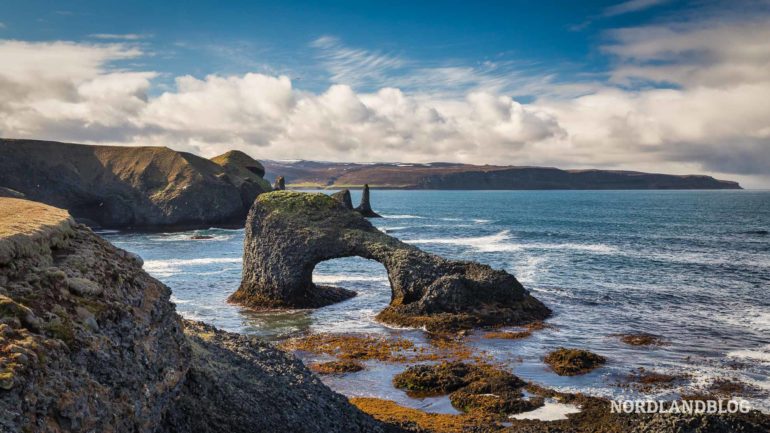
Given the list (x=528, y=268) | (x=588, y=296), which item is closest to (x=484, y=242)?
(x=528, y=268)

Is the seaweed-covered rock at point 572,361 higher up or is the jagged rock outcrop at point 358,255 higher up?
the jagged rock outcrop at point 358,255

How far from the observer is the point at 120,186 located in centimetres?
9056

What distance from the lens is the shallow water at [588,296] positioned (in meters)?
22.6

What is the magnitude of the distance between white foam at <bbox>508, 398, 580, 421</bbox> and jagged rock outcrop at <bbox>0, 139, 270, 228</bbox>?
261 ft

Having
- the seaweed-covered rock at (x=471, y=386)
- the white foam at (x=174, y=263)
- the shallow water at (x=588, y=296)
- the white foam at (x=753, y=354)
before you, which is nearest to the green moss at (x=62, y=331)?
the shallow water at (x=588, y=296)

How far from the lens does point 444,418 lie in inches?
679

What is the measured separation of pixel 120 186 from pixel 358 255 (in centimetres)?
7077

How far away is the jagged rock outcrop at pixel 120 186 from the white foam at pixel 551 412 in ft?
261

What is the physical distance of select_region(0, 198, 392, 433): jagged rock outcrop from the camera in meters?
7.33

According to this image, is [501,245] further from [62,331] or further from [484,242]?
[62,331]

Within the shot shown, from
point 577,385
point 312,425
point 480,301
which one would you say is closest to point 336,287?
point 480,301

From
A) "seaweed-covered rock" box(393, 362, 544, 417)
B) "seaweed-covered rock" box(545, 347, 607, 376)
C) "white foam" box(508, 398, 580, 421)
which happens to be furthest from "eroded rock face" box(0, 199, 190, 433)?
"seaweed-covered rock" box(545, 347, 607, 376)

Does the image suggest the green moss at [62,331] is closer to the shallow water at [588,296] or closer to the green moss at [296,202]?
the shallow water at [588,296]

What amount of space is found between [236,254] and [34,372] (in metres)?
50.3
